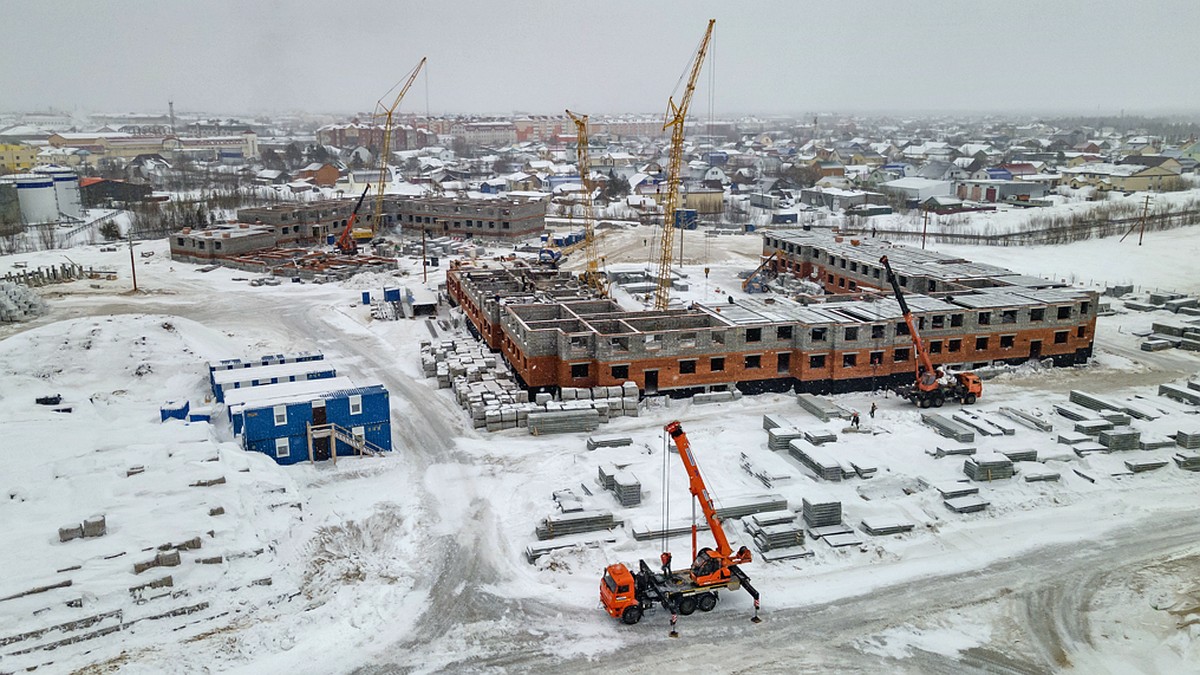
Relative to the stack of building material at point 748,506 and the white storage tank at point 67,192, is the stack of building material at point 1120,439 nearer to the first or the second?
the stack of building material at point 748,506

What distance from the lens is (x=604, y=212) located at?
10388cm

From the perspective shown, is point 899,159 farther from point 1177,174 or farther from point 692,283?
point 692,283

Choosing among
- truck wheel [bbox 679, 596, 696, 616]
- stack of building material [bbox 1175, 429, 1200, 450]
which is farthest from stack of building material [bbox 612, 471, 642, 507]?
stack of building material [bbox 1175, 429, 1200, 450]

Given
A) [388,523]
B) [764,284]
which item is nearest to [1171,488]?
[388,523]

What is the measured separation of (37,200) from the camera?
281ft

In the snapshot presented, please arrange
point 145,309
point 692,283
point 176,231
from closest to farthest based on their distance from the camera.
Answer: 1. point 145,309
2. point 692,283
3. point 176,231

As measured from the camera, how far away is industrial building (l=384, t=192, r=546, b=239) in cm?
8025

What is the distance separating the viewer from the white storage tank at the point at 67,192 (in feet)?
288

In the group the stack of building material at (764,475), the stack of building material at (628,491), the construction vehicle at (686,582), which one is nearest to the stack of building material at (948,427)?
the stack of building material at (764,475)

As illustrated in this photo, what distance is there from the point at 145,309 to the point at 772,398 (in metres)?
39.6

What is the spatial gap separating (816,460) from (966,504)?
4530 millimetres

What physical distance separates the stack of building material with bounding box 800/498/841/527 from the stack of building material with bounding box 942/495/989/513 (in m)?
3.81

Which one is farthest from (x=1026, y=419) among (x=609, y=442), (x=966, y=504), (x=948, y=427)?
(x=609, y=442)

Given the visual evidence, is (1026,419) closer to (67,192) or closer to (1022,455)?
(1022,455)
